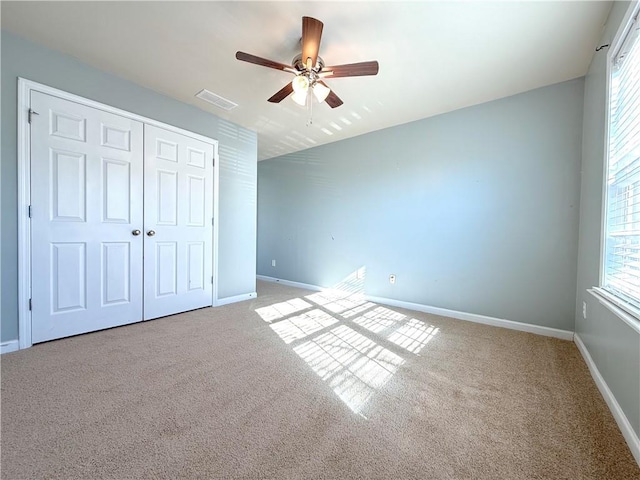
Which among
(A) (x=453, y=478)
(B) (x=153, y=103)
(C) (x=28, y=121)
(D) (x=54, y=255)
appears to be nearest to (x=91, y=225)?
(D) (x=54, y=255)

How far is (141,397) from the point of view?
149 cm

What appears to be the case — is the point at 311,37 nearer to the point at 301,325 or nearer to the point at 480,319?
the point at 301,325

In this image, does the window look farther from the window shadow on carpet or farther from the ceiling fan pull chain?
the ceiling fan pull chain

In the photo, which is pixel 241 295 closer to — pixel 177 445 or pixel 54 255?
pixel 54 255

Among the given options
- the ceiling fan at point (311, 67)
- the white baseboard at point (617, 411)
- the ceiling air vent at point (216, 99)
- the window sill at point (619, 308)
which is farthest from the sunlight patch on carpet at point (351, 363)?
the ceiling air vent at point (216, 99)

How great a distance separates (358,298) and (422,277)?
104cm

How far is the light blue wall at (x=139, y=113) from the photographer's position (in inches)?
77.2

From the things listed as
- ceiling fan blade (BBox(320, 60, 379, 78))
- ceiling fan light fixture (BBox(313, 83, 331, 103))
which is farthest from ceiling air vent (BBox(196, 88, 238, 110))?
ceiling fan blade (BBox(320, 60, 379, 78))

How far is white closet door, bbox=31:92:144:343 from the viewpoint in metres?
2.11

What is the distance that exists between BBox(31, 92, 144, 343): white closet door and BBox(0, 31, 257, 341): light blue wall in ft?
0.40

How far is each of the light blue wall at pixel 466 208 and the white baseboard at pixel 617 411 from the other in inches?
33.2

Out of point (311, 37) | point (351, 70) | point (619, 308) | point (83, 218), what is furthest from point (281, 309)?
point (619, 308)

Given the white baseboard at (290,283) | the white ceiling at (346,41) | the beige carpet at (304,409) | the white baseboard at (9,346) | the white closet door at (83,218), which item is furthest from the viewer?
the white baseboard at (290,283)

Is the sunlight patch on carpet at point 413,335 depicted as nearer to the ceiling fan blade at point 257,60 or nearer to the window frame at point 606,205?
the window frame at point 606,205
